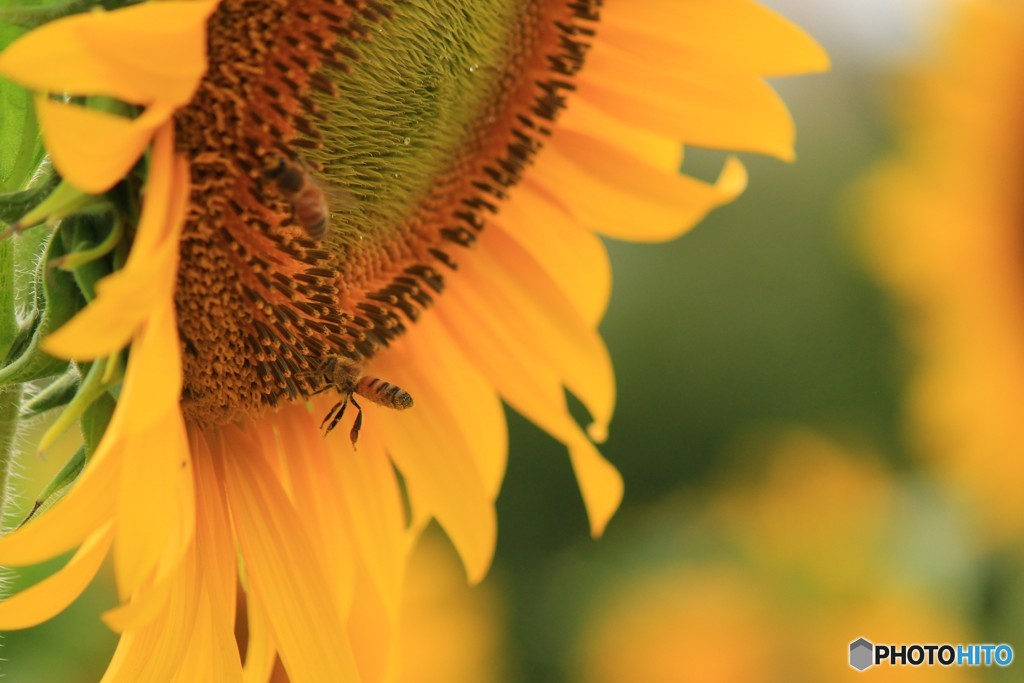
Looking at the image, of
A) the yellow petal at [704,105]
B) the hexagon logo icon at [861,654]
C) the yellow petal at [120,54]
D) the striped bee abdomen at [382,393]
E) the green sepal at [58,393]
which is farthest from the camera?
the hexagon logo icon at [861,654]

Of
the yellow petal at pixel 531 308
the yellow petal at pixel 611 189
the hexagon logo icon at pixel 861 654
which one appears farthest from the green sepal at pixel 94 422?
the hexagon logo icon at pixel 861 654

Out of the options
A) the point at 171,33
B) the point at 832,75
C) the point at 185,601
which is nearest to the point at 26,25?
the point at 171,33

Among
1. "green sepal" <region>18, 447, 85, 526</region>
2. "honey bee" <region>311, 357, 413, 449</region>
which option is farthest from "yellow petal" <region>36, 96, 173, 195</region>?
"honey bee" <region>311, 357, 413, 449</region>

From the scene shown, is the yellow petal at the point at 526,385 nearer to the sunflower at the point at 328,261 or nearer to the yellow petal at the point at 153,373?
the sunflower at the point at 328,261

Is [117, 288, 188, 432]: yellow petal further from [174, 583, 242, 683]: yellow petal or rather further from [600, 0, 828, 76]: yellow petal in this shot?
[600, 0, 828, 76]: yellow petal

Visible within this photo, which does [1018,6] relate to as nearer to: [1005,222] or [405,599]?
[1005,222]

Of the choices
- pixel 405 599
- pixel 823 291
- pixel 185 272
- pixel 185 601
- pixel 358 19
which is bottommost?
pixel 405 599
